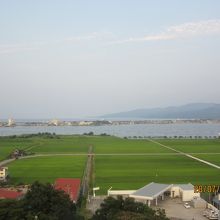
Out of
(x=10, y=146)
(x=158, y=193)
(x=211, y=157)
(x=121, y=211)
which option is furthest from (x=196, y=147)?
(x=121, y=211)

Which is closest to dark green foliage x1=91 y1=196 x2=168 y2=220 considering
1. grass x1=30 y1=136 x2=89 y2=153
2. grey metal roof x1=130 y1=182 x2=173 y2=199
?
grey metal roof x1=130 y1=182 x2=173 y2=199

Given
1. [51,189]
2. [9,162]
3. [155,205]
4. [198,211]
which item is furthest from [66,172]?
[51,189]

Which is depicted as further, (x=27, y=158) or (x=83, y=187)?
(x=27, y=158)

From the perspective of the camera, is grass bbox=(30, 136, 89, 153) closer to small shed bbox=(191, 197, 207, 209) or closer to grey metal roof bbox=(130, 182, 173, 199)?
grey metal roof bbox=(130, 182, 173, 199)

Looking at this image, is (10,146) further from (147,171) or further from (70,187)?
(70,187)

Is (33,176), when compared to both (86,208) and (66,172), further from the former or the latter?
(86,208)

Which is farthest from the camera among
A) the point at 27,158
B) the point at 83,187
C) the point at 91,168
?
the point at 27,158

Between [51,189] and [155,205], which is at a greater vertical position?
[51,189]

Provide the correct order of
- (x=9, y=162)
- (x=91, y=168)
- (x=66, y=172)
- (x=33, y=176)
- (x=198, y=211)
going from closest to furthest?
(x=198, y=211) → (x=33, y=176) → (x=66, y=172) → (x=91, y=168) → (x=9, y=162)
